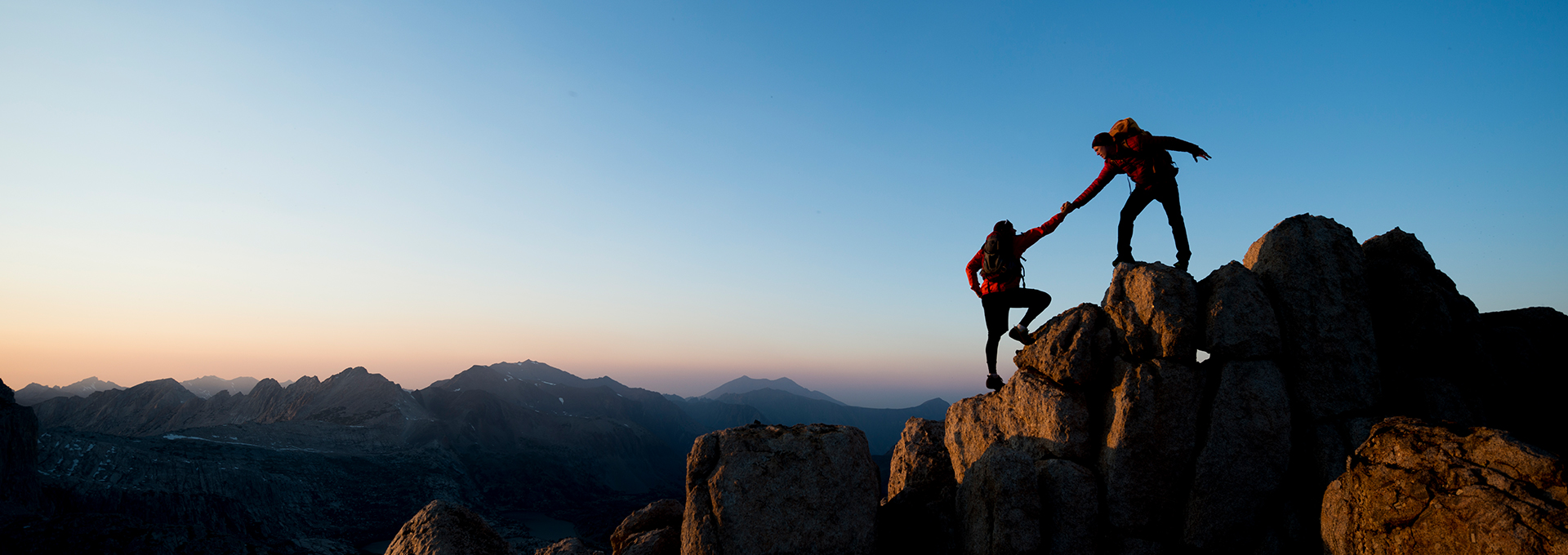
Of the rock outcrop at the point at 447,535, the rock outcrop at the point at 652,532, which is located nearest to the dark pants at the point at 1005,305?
the rock outcrop at the point at 652,532

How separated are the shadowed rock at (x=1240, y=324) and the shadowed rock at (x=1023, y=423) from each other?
3467 millimetres

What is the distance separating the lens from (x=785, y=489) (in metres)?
15.0

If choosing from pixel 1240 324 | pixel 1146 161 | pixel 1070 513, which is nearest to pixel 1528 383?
pixel 1240 324

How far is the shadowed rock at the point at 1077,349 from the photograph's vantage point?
1563 centimetres

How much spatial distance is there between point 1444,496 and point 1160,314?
19.1 feet

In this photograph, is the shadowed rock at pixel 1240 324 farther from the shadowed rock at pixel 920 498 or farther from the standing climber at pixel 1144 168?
the shadowed rock at pixel 920 498

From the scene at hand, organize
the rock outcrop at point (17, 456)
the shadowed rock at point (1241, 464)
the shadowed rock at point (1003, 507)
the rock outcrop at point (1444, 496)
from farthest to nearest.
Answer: the rock outcrop at point (17, 456)
the shadowed rock at point (1003, 507)
the shadowed rock at point (1241, 464)
the rock outcrop at point (1444, 496)

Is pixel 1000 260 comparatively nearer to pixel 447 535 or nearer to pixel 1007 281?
pixel 1007 281

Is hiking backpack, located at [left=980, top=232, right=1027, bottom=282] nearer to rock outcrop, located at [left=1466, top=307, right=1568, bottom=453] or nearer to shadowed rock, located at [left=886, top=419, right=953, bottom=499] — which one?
shadowed rock, located at [left=886, top=419, right=953, bottom=499]

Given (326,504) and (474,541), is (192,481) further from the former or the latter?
(474,541)

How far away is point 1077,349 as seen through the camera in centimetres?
1566

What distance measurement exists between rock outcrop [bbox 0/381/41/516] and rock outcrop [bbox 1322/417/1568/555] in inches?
5536

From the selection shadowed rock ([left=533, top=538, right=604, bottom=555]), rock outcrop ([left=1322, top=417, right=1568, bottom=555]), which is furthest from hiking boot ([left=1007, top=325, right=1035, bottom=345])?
shadowed rock ([left=533, top=538, right=604, bottom=555])

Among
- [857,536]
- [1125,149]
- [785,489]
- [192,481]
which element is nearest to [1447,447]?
[1125,149]
